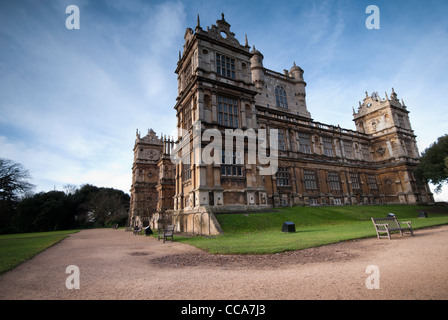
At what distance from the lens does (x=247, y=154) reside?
2128 centimetres

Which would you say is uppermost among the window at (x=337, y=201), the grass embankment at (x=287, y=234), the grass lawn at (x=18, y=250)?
the window at (x=337, y=201)

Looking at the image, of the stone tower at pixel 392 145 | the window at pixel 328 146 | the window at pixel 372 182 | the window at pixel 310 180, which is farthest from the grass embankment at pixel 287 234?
the stone tower at pixel 392 145

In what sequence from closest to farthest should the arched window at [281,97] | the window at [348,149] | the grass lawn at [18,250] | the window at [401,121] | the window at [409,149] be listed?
the grass lawn at [18,250]
the arched window at [281,97]
the window at [348,149]
the window at [409,149]
the window at [401,121]

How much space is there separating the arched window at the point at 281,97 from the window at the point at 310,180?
12.3 m

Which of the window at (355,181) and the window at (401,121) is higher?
the window at (401,121)

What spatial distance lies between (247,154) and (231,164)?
6.57 ft

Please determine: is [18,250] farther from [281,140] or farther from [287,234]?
[281,140]

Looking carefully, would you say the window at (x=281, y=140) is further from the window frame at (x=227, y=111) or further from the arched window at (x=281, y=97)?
the window frame at (x=227, y=111)

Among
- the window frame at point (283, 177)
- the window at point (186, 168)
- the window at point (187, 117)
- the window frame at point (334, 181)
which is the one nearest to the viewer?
the window at point (186, 168)

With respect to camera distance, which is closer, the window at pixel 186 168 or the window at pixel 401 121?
the window at pixel 186 168

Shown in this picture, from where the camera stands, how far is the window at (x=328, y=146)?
35.2m

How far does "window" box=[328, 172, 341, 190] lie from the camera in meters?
33.0

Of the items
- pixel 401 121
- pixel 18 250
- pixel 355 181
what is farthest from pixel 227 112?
pixel 401 121
